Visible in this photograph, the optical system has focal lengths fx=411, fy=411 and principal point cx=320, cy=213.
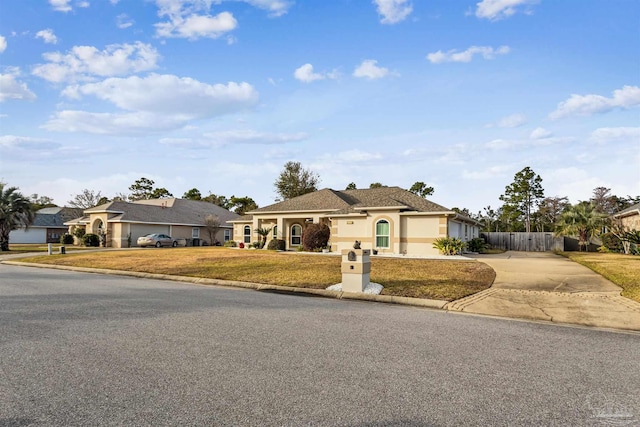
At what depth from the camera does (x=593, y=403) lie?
158 inches

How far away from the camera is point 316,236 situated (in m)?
30.2

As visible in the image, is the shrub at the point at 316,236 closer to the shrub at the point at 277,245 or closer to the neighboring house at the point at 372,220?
the neighboring house at the point at 372,220

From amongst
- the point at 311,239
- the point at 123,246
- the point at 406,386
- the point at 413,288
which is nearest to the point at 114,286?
the point at 413,288

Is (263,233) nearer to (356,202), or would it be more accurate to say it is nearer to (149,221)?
(356,202)

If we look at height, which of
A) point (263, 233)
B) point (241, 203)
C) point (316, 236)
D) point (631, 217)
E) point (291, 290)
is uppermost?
point (241, 203)

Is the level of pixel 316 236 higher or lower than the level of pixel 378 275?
higher

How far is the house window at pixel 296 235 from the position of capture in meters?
33.4

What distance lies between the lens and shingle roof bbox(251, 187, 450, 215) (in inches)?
1101

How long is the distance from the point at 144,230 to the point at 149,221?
121 centimetres

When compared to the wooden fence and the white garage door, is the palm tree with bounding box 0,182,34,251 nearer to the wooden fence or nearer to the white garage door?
the white garage door

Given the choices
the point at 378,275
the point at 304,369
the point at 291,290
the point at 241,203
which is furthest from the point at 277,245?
the point at 241,203

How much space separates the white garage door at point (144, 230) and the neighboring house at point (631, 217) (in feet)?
140

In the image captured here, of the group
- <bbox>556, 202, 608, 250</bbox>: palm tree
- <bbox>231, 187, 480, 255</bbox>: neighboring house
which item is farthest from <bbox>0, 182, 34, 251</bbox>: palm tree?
<bbox>556, 202, 608, 250</bbox>: palm tree

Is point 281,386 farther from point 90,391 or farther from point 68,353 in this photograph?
point 68,353
